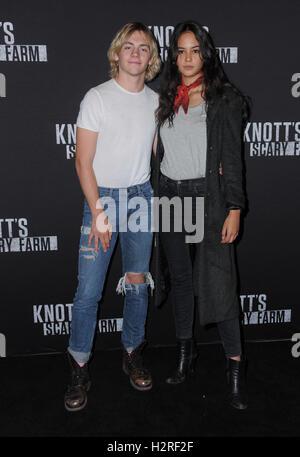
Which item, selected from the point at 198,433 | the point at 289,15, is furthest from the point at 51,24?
the point at 198,433

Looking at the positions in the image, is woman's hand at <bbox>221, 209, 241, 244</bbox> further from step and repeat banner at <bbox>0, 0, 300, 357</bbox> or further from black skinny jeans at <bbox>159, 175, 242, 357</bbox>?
step and repeat banner at <bbox>0, 0, 300, 357</bbox>

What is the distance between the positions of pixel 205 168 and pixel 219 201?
0.56 feet

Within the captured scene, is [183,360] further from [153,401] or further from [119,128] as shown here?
[119,128]

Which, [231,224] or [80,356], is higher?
[231,224]

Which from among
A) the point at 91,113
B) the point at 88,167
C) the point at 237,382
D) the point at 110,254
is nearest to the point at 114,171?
the point at 88,167

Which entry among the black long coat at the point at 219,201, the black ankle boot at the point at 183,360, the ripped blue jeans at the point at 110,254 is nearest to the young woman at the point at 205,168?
the black long coat at the point at 219,201

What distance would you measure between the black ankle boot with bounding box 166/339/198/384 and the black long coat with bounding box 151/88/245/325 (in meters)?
0.31

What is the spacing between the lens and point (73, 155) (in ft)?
8.44

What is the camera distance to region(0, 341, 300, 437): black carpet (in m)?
2.09

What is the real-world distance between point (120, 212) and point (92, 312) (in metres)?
0.55

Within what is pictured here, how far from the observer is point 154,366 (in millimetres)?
2676

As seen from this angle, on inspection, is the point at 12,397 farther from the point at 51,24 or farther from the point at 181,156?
the point at 51,24

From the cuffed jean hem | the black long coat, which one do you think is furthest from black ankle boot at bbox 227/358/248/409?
the cuffed jean hem

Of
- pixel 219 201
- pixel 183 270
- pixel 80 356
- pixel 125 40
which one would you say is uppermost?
pixel 125 40
